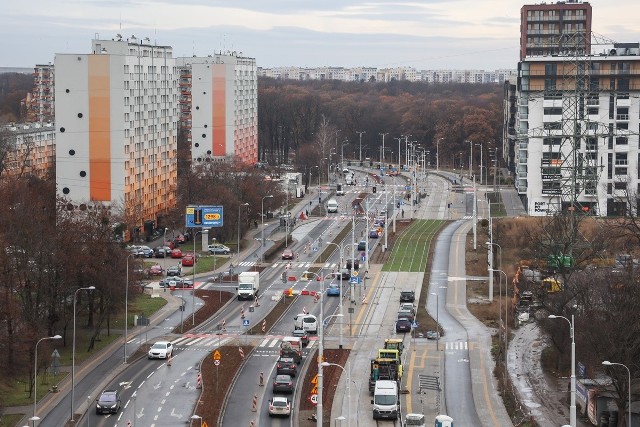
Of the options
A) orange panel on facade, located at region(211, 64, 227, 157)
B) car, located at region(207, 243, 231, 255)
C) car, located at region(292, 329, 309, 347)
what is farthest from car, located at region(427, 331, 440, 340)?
orange panel on facade, located at region(211, 64, 227, 157)

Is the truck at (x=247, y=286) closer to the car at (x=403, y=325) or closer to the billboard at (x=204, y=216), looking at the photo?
the car at (x=403, y=325)

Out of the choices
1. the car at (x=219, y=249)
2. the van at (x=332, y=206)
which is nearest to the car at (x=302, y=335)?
the car at (x=219, y=249)

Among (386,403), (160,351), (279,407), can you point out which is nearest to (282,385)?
(279,407)

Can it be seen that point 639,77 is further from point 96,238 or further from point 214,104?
point 96,238

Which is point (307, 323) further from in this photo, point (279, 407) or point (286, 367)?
point (279, 407)

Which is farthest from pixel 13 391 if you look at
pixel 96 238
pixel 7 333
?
pixel 96 238
